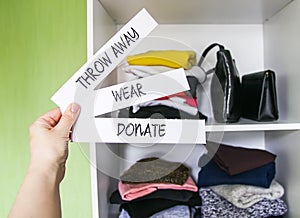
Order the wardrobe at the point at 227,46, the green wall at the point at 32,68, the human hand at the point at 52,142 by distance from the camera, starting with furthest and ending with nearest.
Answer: the green wall at the point at 32,68 < the wardrobe at the point at 227,46 < the human hand at the point at 52,142

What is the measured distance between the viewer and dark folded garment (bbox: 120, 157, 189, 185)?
0.92 meters

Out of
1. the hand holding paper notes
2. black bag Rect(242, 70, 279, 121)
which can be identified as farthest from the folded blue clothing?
the hand holding paper notes

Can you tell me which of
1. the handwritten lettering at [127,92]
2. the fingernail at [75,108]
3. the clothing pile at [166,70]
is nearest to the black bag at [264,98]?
the clothing pile at [166,70]

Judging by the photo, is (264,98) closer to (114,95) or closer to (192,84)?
(192,84)

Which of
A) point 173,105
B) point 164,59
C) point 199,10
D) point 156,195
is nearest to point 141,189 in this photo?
point 156,195

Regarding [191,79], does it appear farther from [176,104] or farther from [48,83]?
[48,83]

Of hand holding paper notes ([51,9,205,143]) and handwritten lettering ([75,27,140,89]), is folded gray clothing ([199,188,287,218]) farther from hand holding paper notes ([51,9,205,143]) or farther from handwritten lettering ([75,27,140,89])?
handwritten lettering ([75,27,140,89])

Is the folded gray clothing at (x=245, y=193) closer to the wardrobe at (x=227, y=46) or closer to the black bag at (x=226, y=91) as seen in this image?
the wardrobe at (x=227, y=46)

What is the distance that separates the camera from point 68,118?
2.22 feet

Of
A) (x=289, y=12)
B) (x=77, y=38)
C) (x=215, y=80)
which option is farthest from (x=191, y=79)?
(x=77, y=38)

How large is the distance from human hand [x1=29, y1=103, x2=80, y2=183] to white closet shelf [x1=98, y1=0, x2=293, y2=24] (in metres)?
0.36

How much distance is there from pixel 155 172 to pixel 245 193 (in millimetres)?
236

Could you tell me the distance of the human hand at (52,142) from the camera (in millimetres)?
615

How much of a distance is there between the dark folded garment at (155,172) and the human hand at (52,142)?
0.32 m
